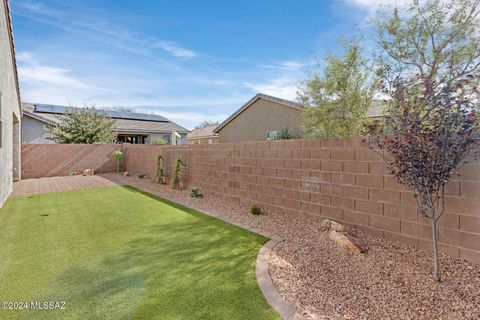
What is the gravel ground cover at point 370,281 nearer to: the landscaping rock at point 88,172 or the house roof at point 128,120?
the landscaping rock at point 88,172

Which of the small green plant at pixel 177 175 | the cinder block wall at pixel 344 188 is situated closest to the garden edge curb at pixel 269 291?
the cinder block wall at pixel 344 188

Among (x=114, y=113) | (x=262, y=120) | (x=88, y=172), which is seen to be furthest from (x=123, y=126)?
(x=262, y=120)

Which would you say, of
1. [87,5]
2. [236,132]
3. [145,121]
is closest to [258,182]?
[87,5]

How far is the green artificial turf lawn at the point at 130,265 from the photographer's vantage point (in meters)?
2.80

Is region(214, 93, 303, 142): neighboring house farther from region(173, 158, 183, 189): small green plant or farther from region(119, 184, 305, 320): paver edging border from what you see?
region(119, 184, 305, 320): paver edging border

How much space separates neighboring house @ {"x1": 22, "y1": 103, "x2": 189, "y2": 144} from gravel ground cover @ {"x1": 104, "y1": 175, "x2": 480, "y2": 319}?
A: 66.3 feet

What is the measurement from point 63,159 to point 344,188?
1684 cm

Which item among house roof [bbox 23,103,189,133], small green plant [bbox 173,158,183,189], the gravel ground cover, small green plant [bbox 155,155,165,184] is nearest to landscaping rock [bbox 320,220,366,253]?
the gravel ground cover

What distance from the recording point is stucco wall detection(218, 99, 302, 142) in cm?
1803

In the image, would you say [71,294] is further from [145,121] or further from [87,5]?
[145,121]

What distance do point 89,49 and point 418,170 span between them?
13.9 metres

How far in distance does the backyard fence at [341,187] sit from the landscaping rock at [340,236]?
37 cm

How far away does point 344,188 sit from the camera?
5098 mm

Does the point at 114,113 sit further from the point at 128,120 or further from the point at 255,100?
the point at 255,100
